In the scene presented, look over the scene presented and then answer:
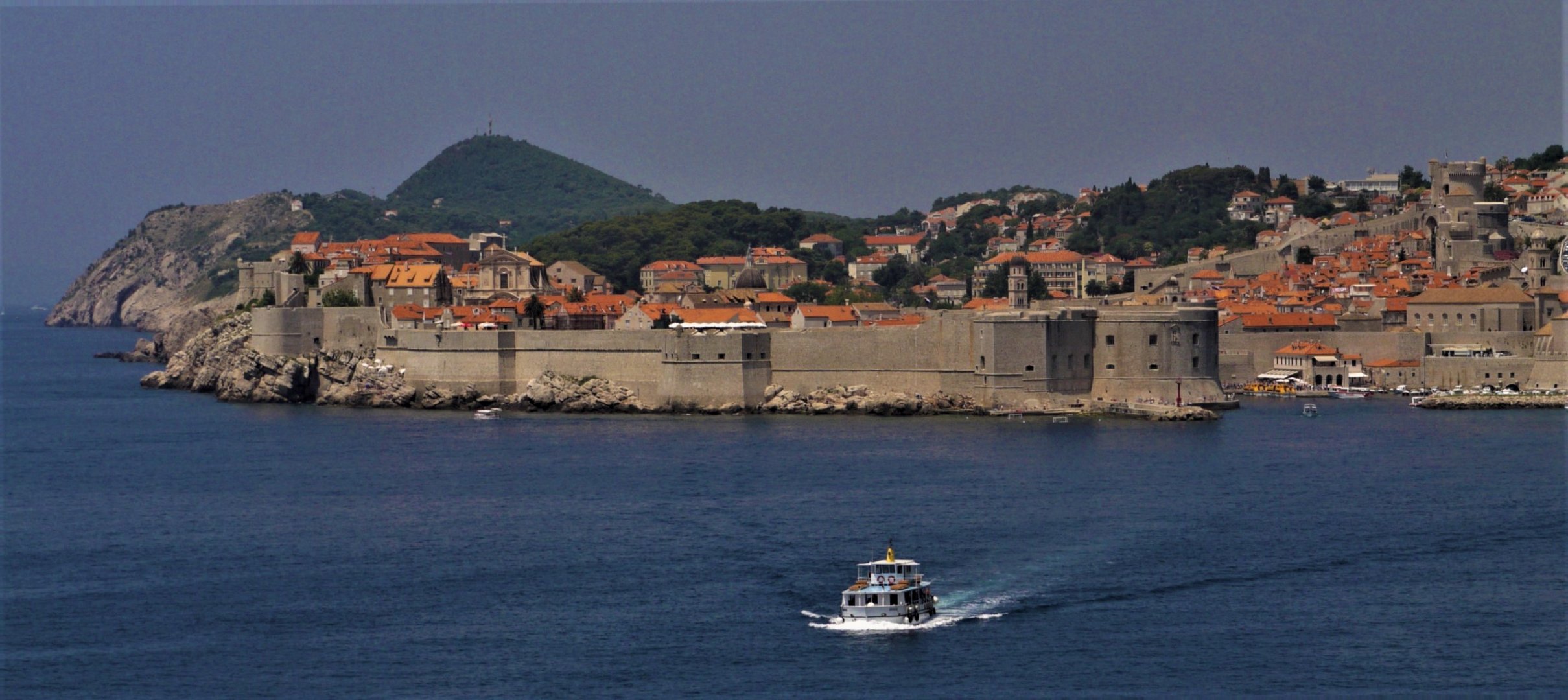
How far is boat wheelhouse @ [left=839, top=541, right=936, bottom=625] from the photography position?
21.1m

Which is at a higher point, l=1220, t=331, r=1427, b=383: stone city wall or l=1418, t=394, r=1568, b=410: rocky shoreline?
l=1220, t=331, r=1427, b=383: stone city wall

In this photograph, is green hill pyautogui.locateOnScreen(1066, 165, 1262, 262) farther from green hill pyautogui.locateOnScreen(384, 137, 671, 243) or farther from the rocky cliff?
green hill pyautogui.locateOnScreen(384, 137, 671, 243)

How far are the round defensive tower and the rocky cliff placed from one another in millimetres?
70035

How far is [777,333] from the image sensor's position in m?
40.9

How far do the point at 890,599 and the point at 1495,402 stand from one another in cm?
2406

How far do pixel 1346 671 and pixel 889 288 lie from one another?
5012cm

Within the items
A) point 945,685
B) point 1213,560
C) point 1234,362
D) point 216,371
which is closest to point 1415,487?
point 1213,560

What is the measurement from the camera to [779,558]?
2419 cm

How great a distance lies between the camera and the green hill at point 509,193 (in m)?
136

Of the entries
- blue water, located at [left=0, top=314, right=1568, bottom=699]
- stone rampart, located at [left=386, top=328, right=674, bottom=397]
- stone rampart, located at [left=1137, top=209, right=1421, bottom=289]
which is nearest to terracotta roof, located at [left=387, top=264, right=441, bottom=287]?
stone rampart, located at [left=386, top=328, right=674, bottom=397]

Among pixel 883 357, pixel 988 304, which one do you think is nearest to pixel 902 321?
pixel 988 304

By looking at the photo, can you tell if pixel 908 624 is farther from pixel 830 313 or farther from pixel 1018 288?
pixel 830 313

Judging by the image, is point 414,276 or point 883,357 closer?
point 883,357

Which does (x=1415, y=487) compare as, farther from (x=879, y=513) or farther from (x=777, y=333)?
(x=777, y=333)
